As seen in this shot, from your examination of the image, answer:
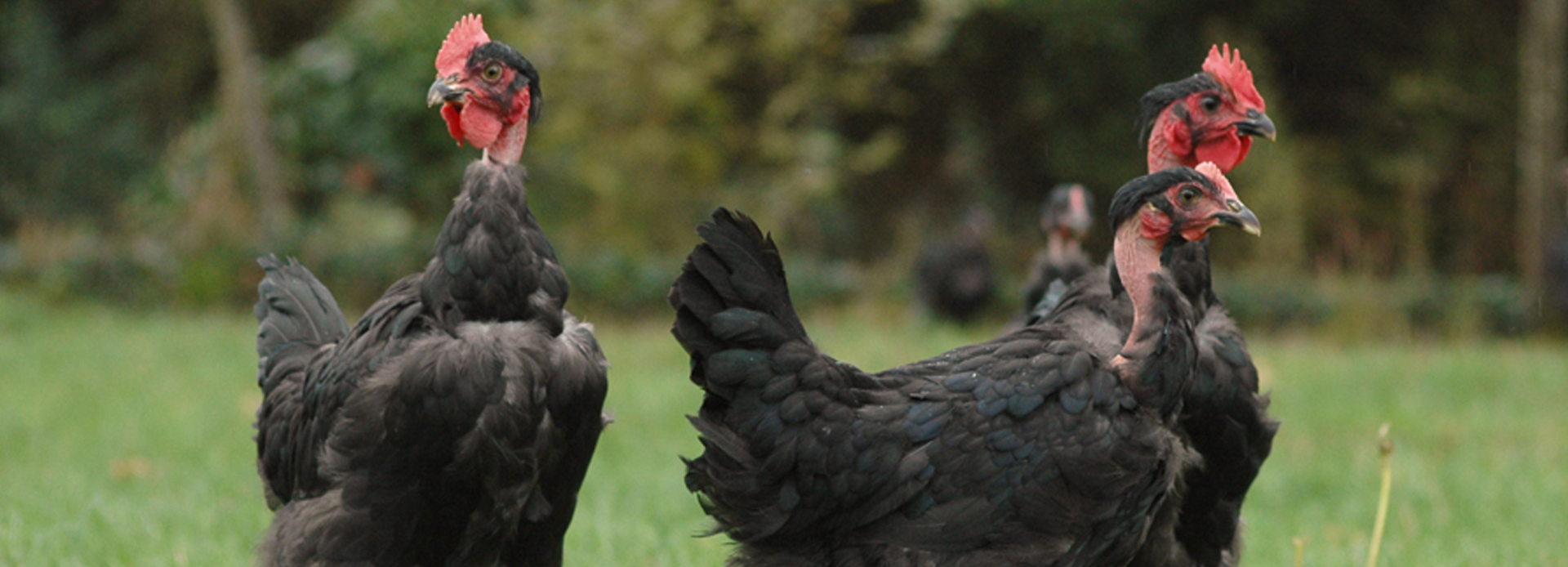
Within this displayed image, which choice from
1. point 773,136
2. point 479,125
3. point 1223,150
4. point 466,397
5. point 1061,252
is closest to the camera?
point 466,397

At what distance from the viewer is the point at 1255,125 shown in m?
4.17

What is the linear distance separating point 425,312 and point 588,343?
42 centimetres

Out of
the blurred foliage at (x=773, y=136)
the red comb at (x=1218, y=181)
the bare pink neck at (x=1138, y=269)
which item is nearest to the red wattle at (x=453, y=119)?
the bare pink neck at (x=1138, y=269)

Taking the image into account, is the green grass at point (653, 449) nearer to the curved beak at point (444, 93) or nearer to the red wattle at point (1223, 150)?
the red wattle at point (1223, 150)

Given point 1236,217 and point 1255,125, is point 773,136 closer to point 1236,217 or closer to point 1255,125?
point 1255,125

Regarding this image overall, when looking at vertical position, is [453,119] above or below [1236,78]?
above

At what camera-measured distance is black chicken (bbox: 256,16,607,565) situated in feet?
10.7

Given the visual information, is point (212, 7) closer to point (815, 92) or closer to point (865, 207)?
point (815, 92)

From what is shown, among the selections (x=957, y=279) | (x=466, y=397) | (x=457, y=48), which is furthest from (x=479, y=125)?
(x=957, y=279)

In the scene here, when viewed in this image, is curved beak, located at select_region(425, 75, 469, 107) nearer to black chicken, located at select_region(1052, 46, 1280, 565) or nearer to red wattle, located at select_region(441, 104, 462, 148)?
red wattle, located at select_region(441, 104, 462, 148)

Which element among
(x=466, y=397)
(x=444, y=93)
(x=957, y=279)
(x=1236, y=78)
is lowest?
(x=466, y=397)

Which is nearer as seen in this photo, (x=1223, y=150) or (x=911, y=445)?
(x=911, y=445)

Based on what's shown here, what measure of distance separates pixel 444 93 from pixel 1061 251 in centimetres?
376

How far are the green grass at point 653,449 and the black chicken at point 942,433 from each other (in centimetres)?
140
